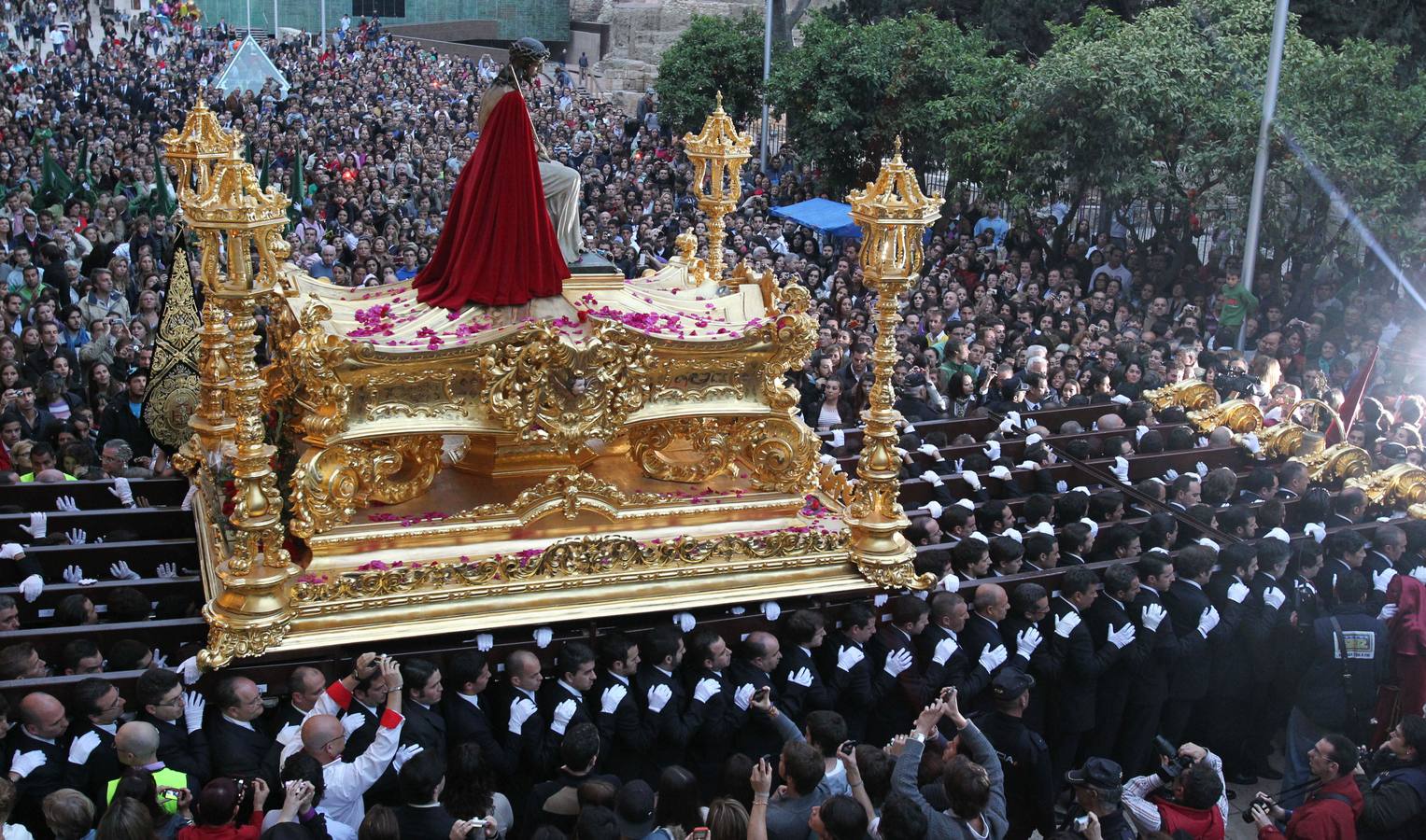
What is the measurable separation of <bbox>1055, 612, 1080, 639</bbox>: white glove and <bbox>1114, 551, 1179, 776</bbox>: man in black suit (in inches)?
17.6

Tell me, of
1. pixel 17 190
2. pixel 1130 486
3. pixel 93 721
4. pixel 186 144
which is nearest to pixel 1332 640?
pixel 1130 486

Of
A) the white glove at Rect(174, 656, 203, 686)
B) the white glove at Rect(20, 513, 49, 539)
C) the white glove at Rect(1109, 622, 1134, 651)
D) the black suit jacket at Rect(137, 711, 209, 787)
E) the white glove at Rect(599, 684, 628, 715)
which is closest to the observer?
the black suit jacket at Rect(137, 711, 209, 787)

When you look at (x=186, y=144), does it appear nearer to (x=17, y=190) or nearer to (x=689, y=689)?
(x=689, y=689)

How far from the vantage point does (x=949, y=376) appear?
40.8ft

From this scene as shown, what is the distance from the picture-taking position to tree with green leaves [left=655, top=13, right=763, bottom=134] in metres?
25.8

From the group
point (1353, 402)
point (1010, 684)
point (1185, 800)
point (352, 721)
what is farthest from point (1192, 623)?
point (352, 721)

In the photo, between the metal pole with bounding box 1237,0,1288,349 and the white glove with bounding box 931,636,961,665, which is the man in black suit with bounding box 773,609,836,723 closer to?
the white glove with bounding box 931,636,961,665

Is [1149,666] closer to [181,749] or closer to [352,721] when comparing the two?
[352,721]

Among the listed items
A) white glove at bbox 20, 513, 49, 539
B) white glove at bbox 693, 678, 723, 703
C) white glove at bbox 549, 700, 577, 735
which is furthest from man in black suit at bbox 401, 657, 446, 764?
white glove at bbox 20, 513, 49, 539

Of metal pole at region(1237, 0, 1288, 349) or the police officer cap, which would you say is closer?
the police officer cap

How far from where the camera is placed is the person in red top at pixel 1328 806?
20.7 ft

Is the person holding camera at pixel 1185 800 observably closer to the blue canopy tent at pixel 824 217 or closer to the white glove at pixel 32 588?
the white glove at pixel 32 588

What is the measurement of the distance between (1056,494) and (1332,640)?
8.28 ft

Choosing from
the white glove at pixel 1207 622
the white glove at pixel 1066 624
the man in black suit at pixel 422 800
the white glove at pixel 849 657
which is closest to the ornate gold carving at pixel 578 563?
the white glove at pixel 849 657
